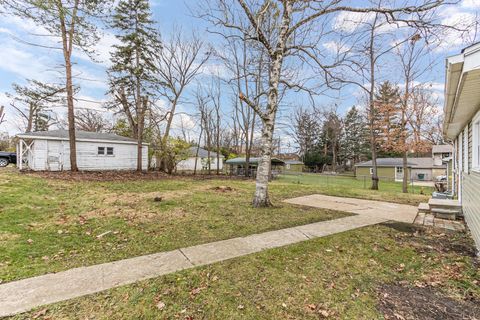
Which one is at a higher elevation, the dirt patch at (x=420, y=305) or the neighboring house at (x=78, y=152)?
the neighboring house at (x=78, y=152)

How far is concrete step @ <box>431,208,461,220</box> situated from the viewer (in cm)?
A: 580

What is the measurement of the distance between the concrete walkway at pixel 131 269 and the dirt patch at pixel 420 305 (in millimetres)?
1693

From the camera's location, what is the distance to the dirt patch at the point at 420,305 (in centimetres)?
220

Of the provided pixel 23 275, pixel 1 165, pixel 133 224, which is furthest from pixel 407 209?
pixel 1 165

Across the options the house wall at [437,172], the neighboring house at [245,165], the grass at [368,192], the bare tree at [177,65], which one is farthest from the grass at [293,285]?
the house wall at [437,172]

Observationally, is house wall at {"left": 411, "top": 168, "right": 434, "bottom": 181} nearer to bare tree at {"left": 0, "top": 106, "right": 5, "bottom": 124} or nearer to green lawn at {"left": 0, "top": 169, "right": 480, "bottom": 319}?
green lawn at {"left": 0, "top": 169, "right": 480, "bottom": 319}

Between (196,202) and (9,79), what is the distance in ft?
67.5

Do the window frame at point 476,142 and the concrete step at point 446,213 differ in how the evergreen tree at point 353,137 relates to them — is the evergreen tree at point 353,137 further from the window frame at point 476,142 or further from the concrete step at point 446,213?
the window frame at point 476,142

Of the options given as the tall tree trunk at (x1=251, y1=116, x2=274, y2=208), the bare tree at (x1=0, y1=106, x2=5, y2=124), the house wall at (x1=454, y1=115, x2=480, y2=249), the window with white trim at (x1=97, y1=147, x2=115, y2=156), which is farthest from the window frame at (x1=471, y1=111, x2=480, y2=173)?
the bare tree at (x1=0, y1=106, x2=5, y2=124)

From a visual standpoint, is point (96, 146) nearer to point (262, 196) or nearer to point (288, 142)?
point (262, 196)

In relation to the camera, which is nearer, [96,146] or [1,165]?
[96,146]

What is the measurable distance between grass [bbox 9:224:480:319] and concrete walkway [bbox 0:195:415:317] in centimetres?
18

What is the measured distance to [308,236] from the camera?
434 cm

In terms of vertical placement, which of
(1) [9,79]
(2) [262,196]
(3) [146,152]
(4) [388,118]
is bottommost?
(2) [262,196]
